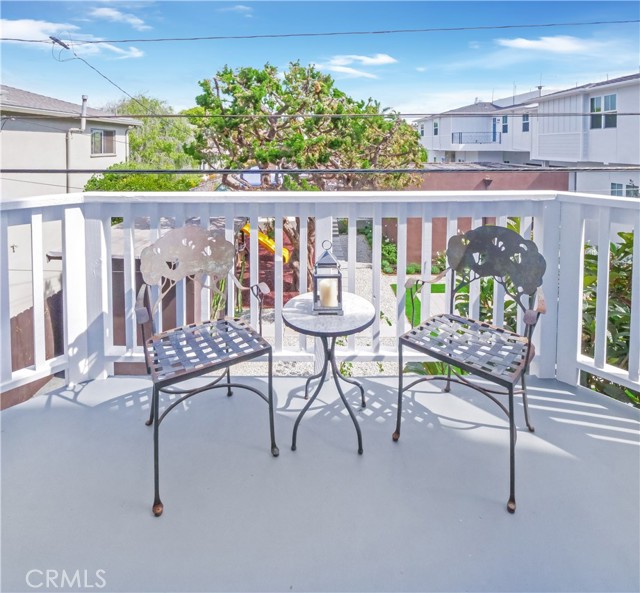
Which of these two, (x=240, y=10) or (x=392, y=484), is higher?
(x=240, y=10)

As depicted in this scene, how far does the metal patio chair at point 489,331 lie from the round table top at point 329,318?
172 mm

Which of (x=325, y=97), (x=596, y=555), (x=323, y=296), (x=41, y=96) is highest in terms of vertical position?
(x=41, y=96)

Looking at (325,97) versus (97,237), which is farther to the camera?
(325,97)

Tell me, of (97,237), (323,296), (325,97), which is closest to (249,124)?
(325,97)

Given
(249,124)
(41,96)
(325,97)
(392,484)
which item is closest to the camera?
(392,484)

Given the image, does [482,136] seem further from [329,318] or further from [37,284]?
[37,284]

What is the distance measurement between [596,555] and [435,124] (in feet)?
90.7

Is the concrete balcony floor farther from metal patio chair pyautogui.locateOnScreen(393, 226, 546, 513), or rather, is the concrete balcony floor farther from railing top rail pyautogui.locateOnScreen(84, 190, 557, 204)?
railing top rail pyautogui.locateOnScreen(84, 190, 557, 204)

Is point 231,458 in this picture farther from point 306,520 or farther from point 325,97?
point 325,97

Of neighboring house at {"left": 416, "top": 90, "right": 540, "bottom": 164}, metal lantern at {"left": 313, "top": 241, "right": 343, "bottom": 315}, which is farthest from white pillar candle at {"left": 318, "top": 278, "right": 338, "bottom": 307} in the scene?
neighboring house at {"left": 416, "top": 90, "right": 540, "bottom": 164}

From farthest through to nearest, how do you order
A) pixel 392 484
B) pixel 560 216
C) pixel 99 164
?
pixel 99 164 < pixel 560 216 < pixel 392 484

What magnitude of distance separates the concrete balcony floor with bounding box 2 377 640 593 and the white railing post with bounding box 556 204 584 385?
171mm

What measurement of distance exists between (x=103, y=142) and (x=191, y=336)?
1664cm

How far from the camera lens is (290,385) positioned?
2445mm
